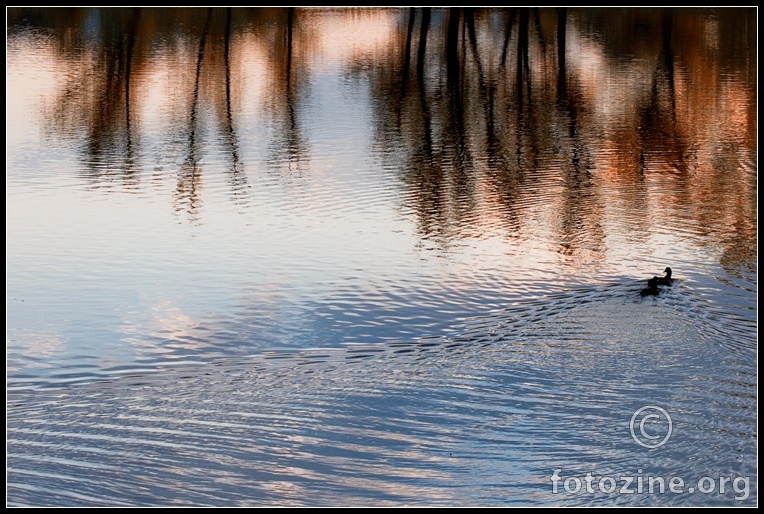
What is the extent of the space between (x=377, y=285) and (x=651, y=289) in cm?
358

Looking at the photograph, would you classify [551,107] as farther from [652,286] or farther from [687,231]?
[652,286]

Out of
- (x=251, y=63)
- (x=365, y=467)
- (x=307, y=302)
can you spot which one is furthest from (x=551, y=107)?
(x=365, y=467)

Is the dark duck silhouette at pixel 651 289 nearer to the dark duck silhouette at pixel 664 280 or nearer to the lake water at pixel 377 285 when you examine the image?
the dark duck silhouette at pixel 664 280

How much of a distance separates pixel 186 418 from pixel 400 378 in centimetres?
231

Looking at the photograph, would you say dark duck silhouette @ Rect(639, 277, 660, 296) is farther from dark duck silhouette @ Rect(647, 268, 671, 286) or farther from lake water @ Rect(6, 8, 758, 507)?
lake water @ Rect(6, 8, 758, 507)

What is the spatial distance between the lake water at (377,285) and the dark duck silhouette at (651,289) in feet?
0.46

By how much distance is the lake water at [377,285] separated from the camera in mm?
9859

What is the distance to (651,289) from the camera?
1406cm

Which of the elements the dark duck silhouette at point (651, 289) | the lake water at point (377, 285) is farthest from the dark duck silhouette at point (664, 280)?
the lake water at point (377, 285)

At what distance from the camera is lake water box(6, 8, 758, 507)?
986 cm

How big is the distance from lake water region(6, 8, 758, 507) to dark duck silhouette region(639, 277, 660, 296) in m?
0.14

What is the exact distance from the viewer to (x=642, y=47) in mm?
35375

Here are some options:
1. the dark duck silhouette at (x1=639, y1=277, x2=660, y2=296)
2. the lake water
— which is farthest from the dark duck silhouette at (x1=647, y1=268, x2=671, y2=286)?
the lake water

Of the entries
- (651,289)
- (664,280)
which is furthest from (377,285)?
(664,280)
